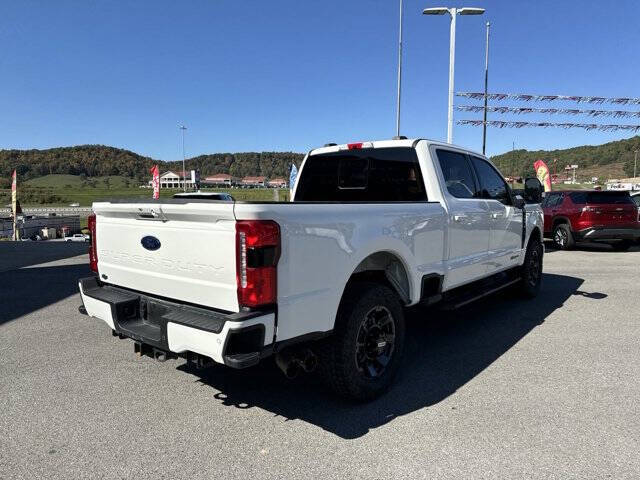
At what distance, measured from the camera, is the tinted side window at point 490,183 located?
5431 mm

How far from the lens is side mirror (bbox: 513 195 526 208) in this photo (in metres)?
6.01

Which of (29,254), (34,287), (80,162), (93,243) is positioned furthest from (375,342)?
(80,162)

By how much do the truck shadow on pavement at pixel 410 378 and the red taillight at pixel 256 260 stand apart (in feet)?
3.74

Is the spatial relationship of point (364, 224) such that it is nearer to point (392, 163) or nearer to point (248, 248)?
point (248, 248)

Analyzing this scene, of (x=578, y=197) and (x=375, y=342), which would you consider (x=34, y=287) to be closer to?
(x=375, y=342)

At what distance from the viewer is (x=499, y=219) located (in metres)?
5.50

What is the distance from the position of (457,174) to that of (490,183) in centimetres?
98

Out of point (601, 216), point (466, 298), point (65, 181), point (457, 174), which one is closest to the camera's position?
point (466, 298)

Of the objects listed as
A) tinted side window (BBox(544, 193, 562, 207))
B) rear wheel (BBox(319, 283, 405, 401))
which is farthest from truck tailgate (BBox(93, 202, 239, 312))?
tinted side window (BBox(544, 193, 562, 207))

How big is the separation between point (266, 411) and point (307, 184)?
8.62 ft

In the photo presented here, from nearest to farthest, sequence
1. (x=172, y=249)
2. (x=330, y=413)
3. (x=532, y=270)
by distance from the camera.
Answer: (x=172, y=249) < (x=330, y=413) < (x=532, y=270)

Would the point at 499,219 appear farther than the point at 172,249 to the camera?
Yes

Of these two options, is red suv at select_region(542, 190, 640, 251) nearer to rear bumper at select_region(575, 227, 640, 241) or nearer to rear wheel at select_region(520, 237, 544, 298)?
rear bumper at select_region(575, 227, 640, 241)

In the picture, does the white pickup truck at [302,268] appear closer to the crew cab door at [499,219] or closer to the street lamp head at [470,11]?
the crew cab door at [499,219]
